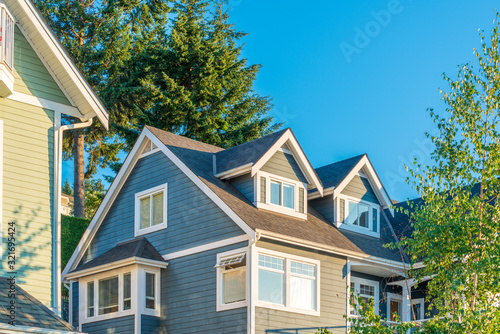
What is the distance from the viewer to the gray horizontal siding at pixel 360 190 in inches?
907

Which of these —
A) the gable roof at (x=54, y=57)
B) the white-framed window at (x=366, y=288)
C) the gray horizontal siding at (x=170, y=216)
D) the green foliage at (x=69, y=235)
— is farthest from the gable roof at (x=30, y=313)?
the green foliage at (x=69, y=235)

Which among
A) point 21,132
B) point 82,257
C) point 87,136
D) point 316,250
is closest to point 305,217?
point 316,250

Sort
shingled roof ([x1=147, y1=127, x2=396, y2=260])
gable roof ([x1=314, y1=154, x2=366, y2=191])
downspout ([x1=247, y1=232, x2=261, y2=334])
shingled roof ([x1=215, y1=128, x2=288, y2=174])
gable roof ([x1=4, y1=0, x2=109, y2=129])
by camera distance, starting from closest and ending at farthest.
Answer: gable roof ([x1=4, y1=0, x2=109, y2=129]) → downspout ([x1=247, y1=232, x2=261, y2=334]) → shingled roof ([x1=147, y1=127, x2=396, y2=260]) → shingled roof ([x1=215, y1=128, x2=288, y2=174]) → gable roof ([x1=314, y1=154, x2=366, y2=191])

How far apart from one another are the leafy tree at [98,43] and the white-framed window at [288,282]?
57.2 feet

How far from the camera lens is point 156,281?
19.9 meters

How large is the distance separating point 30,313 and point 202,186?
856cm

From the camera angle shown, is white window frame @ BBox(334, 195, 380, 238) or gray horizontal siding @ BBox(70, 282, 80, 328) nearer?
gray horizontal siding @ BBox(70, 282, 80, 328)

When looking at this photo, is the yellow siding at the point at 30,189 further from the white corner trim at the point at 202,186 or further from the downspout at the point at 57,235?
the white corner trim at the point at 202,186

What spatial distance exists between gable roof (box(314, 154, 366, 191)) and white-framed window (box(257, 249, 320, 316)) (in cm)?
383

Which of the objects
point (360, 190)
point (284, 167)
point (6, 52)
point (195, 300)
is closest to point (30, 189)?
point (6, 52)

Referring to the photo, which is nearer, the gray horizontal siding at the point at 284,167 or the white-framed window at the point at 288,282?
the white-framed window at the point at 288,282

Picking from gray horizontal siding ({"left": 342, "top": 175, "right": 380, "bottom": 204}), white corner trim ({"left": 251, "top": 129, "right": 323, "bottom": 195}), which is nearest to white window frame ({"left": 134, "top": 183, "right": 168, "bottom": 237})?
white corner trim ({"left": 251, "top": 129, "right": 323, "bottom": 195})

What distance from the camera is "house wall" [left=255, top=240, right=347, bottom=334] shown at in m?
18.1

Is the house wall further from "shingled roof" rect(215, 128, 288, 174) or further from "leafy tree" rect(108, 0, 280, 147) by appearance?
"leafy tree" rect(108, 0, 280, 147)
